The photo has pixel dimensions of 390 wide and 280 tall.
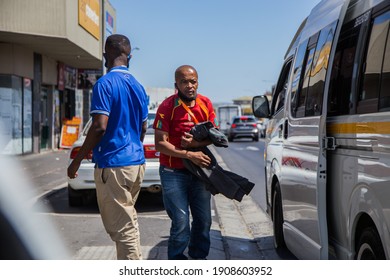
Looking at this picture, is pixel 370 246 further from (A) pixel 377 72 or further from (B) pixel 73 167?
(B) pixel 73 167

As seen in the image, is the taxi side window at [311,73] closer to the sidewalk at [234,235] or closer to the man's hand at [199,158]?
the man's hand at [199,158]

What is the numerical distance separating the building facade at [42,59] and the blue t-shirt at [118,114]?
1160 cm

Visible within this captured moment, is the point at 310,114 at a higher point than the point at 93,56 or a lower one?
lower

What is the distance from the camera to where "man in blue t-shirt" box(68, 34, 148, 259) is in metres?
4.06

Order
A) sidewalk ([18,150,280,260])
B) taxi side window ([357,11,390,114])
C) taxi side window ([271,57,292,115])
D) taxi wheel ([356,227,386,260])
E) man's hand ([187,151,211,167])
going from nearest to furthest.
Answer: taxi wheel ([356,227,386,260])
taxi side window ([357,11,390,114])
man's hand ([187,151,211,167])
sidewalk ([18,150,280,260])
taxi side window ([271,57,292,115])

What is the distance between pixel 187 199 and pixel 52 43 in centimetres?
1697

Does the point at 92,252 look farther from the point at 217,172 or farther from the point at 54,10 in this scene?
the point at 54,10

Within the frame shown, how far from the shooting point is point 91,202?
9859mm

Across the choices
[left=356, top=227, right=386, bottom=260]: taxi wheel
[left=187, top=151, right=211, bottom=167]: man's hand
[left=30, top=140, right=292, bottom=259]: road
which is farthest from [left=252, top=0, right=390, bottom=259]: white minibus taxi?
[left=30, top=140, right=292, bottom=259]: road

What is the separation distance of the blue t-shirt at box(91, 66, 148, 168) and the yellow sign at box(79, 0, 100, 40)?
60.8 ft

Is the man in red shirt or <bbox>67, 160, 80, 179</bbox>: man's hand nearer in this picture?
<bbox>67, 160, 80, 179</bbox>: man's hand

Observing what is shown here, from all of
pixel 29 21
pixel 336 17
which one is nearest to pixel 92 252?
pixel 336 17

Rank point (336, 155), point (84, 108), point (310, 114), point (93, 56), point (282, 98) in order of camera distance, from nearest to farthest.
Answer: point (336, 155) < point (310, 114) < point (282, 98) < point (93, 56) < point (84, 108)

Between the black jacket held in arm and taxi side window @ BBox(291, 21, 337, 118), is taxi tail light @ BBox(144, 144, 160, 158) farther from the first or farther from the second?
the black jacket held in arm
